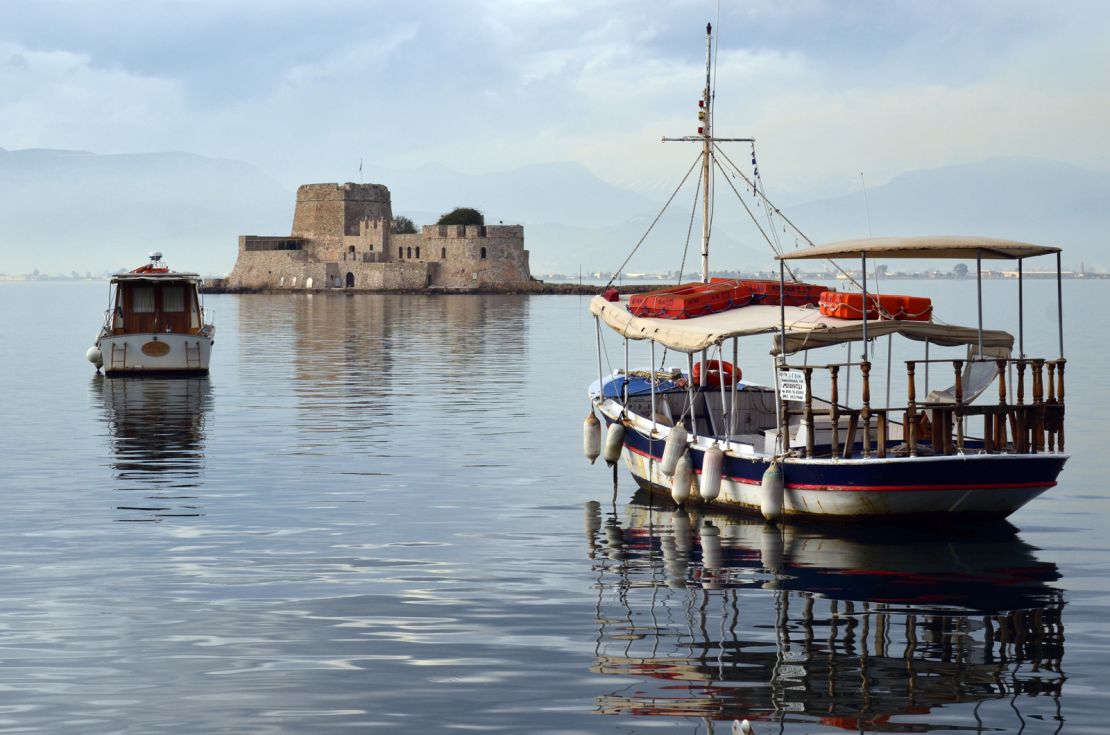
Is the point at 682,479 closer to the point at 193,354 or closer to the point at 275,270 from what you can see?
the point at 193,354

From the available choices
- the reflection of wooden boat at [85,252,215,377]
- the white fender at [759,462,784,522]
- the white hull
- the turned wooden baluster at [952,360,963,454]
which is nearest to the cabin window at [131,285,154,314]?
the reflection of wooden boat at [85,252,215,377]

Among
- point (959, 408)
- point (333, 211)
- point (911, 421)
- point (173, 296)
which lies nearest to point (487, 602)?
point (911, 421)

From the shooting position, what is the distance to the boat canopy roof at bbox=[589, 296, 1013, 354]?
18281mm

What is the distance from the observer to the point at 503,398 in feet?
119

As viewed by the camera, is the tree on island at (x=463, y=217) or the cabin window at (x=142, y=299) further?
the tree on island at (x=463, y=217)

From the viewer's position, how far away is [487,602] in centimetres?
1378

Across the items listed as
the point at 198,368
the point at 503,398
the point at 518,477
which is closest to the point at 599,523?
the point at 518,477

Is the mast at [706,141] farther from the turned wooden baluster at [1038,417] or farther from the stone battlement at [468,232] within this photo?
the stone battlement at [468,232]

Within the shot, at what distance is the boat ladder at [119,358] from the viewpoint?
42000mm

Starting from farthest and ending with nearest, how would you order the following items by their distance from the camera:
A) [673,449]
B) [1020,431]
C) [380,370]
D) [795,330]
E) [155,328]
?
[380,370], [155,328], [673,449], [795,330], [1020,431]

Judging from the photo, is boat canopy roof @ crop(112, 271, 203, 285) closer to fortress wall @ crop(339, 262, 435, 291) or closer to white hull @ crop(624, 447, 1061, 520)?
white hull @ crop(624, 447, 1061, 520)

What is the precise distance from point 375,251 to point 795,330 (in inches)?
5164

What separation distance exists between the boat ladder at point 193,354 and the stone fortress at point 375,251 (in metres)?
102

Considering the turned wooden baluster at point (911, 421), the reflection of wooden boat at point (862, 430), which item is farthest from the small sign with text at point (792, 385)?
the turned wooden baluster at point (911, 421)
